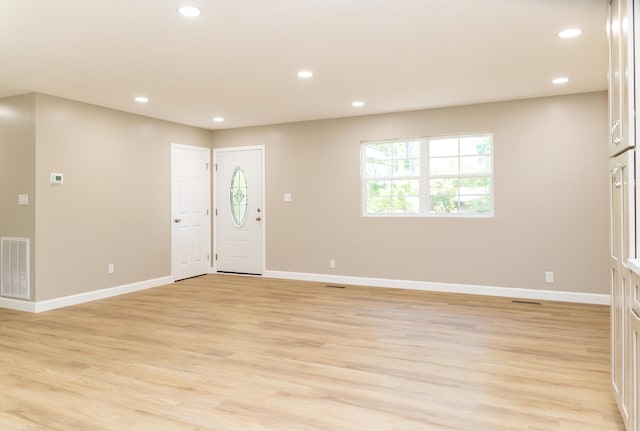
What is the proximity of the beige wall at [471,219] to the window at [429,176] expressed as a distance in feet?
0.44

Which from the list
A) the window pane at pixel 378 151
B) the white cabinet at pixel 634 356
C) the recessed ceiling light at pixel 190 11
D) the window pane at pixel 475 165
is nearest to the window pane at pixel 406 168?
the window pane at pixel 378 151

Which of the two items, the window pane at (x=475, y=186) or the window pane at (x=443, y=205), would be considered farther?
the window pane at (x=443, y=205)

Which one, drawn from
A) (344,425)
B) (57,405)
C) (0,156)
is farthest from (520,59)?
(0,156)

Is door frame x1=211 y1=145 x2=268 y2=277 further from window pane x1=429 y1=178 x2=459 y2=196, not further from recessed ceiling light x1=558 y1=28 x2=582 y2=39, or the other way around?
recessed ceiling light x1=558 y1=28 x2=582 y2=39

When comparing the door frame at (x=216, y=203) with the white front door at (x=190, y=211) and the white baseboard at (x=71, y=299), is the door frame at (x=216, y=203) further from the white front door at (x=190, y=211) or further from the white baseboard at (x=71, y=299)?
the white baseboard at (x=71, y=299)

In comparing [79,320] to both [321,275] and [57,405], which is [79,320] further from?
[321,275]

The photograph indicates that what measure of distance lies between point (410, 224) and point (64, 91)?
175 inches

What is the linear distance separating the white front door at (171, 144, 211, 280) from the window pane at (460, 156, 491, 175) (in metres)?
4.10

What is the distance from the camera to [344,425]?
226 cm

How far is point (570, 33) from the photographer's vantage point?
3293 millimetres

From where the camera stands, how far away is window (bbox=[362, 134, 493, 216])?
5656mm

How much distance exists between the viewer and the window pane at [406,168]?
237 inches

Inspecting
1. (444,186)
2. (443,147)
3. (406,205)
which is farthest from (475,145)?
(406,205)

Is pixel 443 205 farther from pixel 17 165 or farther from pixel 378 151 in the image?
pixel 17 165
